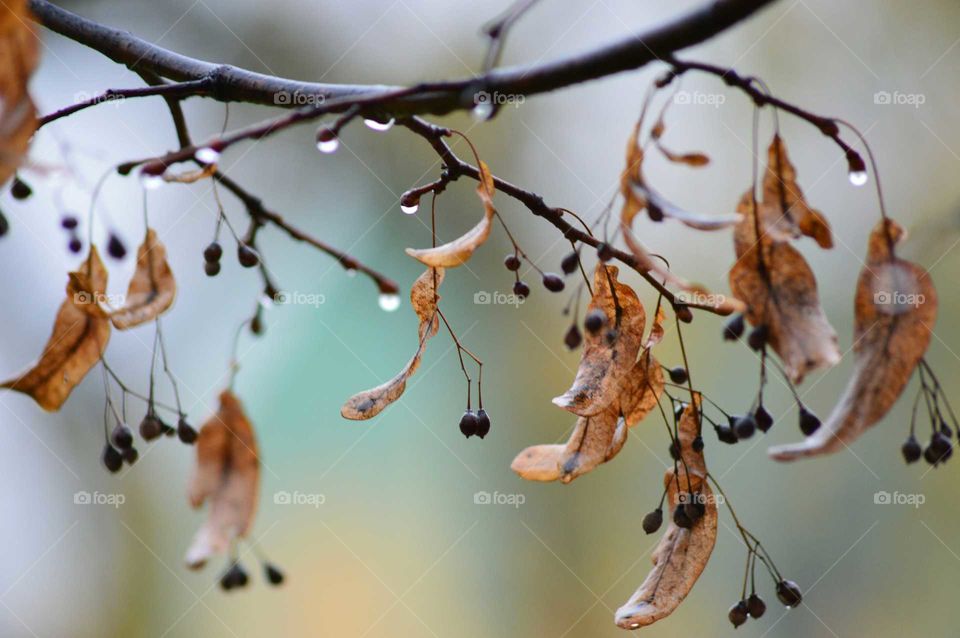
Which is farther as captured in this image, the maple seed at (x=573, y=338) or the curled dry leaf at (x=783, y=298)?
the maple seed at (x=573, y=338)

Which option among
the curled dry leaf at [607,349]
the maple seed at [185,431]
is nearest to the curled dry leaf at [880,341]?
the curled dry leaf at [607,349]

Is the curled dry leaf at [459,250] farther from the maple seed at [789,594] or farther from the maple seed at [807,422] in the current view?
the maple seed at [789,594]

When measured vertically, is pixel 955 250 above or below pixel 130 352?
above

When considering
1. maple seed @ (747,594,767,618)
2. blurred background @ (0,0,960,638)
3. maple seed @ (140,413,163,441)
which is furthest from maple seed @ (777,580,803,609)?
blurred background @ (0,0,960,638)

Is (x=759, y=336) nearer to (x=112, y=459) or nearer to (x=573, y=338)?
(x=573, y=338)

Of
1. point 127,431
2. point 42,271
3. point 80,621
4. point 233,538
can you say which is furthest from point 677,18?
point 80,621

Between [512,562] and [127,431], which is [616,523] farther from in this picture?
[127,431]
